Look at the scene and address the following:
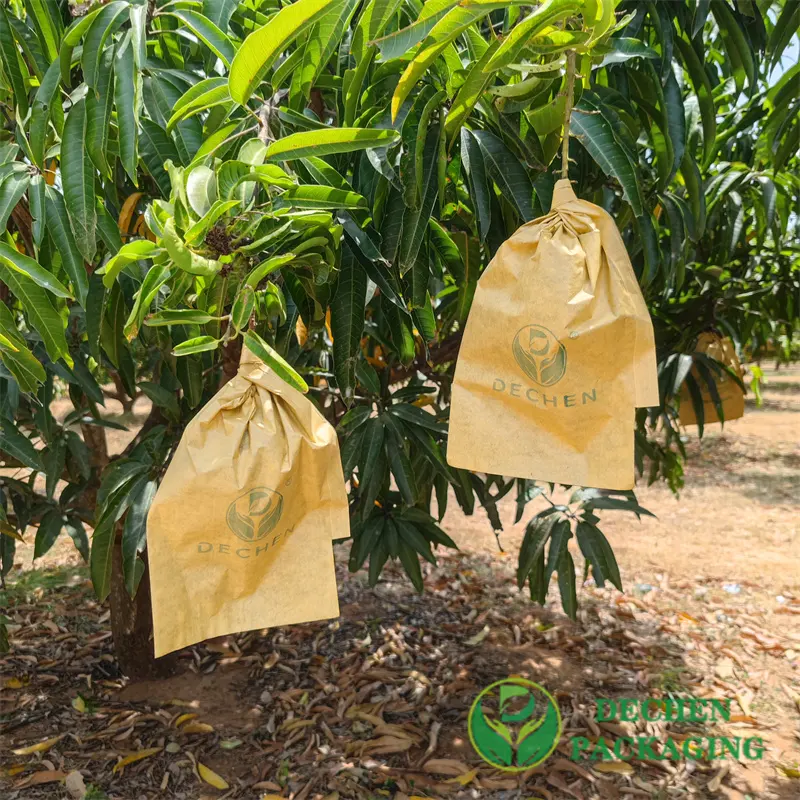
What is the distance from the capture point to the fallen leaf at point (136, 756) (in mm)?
2131

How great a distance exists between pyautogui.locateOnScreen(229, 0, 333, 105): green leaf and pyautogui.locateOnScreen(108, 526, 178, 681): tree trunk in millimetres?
1976

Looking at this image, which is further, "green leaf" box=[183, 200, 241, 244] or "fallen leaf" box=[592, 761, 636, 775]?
"fallen leaf" box=[592, 761, 636, 775]

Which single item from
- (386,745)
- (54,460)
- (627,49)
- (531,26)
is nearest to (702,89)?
(627,49)

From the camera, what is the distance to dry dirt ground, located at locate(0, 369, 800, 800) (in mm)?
2123

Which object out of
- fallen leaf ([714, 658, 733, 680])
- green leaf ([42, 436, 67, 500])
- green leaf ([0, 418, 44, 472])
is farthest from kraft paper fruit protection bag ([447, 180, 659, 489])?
fallen leaf ([714, 658, 733, 680])

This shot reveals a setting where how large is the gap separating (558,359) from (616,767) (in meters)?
1.91

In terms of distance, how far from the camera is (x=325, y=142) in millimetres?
770

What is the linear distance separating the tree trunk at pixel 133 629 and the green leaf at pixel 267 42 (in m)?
1.98

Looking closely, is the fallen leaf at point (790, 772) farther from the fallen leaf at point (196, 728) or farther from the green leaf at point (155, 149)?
the green leaf at point (155, 149)

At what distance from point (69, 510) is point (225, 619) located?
1.82m

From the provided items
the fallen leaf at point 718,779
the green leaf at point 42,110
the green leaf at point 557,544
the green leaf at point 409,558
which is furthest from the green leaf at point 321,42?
the fallen leaf at point 718,779

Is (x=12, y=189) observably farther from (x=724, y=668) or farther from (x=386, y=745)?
(x=724, y=668)

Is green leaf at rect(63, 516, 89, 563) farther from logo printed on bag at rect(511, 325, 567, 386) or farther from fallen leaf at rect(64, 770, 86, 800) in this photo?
logo printed on bag at rect(511, 325, 567, 386)

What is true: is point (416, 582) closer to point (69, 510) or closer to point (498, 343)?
point (69, 510)
